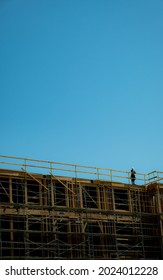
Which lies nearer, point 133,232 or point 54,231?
point 54,231

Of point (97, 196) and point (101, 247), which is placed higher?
point (97, 196)

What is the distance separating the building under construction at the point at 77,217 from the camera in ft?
110

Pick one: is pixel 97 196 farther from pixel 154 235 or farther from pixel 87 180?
pixel 154 235

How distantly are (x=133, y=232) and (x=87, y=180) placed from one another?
15.8 feet

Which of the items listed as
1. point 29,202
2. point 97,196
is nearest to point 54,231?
point 29,202

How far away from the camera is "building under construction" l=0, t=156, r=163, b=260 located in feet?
110

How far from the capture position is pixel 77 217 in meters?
35.7

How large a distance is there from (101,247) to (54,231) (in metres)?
4.20

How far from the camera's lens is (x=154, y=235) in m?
39.3
